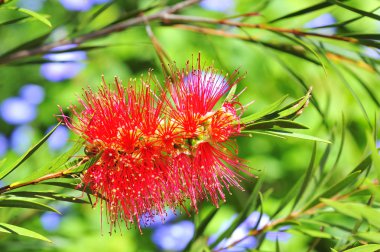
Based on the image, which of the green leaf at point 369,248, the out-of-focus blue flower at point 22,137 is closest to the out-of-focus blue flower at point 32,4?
the out-of-focus blue flower at point 22,137

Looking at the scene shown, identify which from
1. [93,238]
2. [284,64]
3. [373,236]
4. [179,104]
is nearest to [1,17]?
[179,104]

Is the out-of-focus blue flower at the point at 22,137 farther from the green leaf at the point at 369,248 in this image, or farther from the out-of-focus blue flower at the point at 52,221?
the green leaf at the point at 369,248

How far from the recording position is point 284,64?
0.89 meters

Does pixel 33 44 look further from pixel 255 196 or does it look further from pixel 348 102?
pixel 348 102

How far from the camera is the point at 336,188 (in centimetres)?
81

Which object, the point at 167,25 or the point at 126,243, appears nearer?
the point at 167,25

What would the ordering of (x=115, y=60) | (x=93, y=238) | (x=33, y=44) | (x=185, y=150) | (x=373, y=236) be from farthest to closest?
(x=115, y=60) → (x=93, y=238) → (x=33, y=44) → (x=185, y=150) → (x=373, y=236)

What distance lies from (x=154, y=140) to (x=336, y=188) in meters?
0.30

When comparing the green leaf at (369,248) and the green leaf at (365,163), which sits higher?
the green leaf at (365,163)

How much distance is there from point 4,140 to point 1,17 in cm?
128

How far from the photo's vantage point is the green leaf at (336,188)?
759 mm

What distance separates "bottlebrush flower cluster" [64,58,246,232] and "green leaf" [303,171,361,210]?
0.16 m

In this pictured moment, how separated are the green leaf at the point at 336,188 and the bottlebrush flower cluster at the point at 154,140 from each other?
158 mm

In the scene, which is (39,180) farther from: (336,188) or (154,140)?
(336,188)
